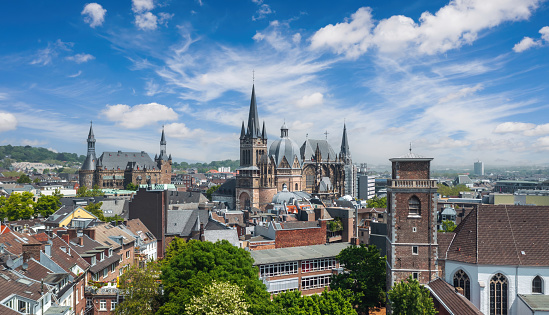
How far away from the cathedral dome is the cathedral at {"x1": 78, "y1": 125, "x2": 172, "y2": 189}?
6442 centimetres

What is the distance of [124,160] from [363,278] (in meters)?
160

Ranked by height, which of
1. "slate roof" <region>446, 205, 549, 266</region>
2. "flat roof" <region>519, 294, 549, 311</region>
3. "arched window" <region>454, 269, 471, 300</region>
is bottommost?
"flat roof" <region>519, 294, 549, 311</region>

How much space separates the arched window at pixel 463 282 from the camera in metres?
37.8

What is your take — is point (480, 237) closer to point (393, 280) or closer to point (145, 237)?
point (393, 280)

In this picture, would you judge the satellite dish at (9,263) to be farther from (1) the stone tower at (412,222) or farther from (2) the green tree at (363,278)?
(1) the stone tower at (412,222)

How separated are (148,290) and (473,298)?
28.3m

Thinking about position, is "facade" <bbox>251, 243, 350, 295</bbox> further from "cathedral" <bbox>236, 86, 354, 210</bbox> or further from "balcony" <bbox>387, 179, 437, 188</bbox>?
"cathedral" <bbox>236, 86, 354, 210</bbox>

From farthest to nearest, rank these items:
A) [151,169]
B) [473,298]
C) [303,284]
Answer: [151,169] → [303,284] → [473,298]

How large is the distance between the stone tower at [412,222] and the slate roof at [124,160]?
6216 inches

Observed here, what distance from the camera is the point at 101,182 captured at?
577 feet

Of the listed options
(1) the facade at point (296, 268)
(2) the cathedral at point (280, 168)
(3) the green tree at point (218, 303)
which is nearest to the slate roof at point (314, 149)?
(2) the cathedral at point (280, 168)

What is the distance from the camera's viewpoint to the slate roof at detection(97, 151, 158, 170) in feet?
589

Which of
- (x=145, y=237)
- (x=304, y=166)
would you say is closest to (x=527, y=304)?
(x=145, y=237)

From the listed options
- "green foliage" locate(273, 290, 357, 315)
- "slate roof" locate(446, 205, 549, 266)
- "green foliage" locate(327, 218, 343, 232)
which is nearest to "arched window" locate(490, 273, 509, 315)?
"slate roof" locate(446, 205, 549, 266)
